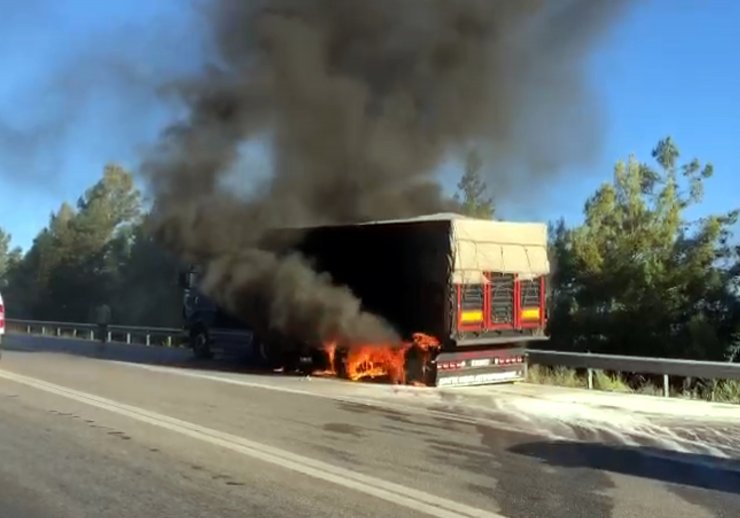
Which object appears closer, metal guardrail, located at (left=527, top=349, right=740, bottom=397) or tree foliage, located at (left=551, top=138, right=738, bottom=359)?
metal guardrail, located at (left=527, top=349, right=740, bottom=397)

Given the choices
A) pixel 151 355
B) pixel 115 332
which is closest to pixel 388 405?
pixel 151 355

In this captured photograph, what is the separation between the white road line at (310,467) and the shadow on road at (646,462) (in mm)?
1863

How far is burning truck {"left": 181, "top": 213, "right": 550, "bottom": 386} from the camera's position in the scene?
48.4 ft

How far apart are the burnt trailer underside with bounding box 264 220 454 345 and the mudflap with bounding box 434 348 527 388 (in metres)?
0.43

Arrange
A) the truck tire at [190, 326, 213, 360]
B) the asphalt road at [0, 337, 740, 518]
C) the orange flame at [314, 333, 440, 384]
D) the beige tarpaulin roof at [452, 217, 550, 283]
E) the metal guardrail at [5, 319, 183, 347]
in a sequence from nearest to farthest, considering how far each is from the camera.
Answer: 1. the asphalt road at [0, 337, 740, 518]
2. the beige tarpaulin roof at [452, 217, 550, 283]
3. the orange flame at [314, 333, 440, 384]
4. the truck tire at [190, 326, 213, 360]
5. the metal guardrail at [5, 319, 183, 347]

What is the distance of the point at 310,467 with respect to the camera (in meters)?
7.52

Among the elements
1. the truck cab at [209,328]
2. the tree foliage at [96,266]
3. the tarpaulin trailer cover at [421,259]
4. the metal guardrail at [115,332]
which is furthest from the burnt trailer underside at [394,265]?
the tree foliage at [96,266]

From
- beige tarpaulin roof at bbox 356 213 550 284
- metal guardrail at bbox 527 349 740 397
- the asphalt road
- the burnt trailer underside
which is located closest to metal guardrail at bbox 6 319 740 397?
metal guardrail at bbox 527 349 740 397

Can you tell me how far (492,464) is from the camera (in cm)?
779

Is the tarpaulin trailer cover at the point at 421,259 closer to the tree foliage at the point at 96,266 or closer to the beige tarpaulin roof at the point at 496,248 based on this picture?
the beige tarpaulin roof at the point at 496,248

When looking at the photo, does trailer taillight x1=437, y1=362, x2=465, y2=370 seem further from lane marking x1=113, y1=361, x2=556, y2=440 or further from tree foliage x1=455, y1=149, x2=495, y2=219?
tree foliage x1=455, y1=149, x2=495, y2=219

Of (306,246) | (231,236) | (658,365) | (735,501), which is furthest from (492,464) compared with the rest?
(231,236)

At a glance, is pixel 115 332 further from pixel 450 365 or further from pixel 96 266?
pixel 96 266

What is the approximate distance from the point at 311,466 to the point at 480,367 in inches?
315
